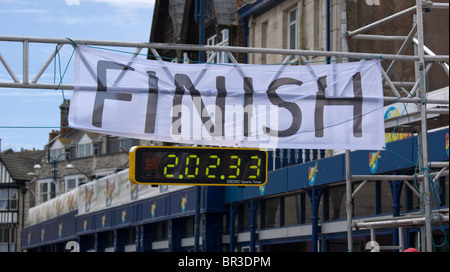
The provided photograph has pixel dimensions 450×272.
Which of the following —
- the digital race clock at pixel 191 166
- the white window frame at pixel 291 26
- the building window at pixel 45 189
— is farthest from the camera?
the building window at pixel 45 189

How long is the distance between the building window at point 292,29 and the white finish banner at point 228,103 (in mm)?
14434

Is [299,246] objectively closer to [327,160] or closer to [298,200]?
[298,200]

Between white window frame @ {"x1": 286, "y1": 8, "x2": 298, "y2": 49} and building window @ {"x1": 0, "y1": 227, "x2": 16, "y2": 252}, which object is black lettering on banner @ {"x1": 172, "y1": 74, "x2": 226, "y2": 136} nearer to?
white window frame @ {"x1": 286, "y1": 8, "x2": 298, "y2": 49}

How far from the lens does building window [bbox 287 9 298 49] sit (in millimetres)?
27719

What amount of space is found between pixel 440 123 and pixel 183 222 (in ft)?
55.1

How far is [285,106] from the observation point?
42.9 ft

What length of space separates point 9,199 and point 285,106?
62.7 meters

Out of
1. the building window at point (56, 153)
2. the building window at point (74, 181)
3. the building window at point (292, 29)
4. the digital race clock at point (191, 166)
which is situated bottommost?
the digital race clock at point (191, 166)

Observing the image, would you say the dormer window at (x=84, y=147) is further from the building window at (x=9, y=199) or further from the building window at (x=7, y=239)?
the building window at (x=7, y=239)

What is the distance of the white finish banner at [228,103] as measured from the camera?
12.7m

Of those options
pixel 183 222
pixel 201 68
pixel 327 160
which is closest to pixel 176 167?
pixel 201 68

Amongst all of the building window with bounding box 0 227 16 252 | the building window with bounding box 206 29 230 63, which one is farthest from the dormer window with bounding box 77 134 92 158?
the building window with bounding box 206 29 230 63

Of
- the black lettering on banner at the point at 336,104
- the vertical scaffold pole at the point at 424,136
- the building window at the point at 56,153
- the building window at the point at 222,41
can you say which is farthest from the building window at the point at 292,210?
the building window at the point at 56,153

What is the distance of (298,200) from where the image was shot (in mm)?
24906
